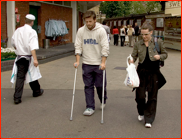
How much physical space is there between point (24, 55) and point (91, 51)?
1625mm

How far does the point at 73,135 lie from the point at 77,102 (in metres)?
1.87

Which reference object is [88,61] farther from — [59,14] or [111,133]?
[59,14]

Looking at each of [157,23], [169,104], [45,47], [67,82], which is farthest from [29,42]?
[157,23]

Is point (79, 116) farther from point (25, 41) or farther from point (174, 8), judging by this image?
point (174, 8)

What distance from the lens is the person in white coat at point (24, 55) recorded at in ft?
18.6

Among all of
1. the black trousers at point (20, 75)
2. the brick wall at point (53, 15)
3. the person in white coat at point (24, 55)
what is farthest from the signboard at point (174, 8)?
the black trousers at point (20, 75)

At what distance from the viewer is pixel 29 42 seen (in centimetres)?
566

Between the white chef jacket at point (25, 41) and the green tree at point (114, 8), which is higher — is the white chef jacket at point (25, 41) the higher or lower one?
the lower one

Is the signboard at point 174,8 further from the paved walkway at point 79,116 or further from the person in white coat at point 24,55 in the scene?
the person in white coat at point 24,55

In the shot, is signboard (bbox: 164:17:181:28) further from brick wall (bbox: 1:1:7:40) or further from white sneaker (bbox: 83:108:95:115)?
white sneaker (bbox: 83:108:95:115)

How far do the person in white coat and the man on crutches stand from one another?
122cm

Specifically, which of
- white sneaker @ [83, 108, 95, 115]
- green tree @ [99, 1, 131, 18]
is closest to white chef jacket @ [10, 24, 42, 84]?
white sneaker @ [83, 108, 95, 115]

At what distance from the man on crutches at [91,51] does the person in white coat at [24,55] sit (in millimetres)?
1221

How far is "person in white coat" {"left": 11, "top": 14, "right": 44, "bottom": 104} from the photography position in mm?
5656
